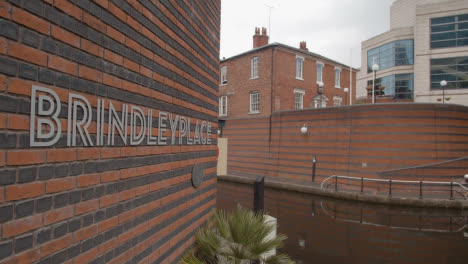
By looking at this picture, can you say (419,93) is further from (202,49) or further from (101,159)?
(101,159)

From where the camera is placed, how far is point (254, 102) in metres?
24.4

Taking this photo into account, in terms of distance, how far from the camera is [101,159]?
2.12m

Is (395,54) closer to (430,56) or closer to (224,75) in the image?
(430,56)

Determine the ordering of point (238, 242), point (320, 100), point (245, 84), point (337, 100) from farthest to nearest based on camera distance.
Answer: point (337, 100) → point (320, 100) → point (245, 84) → point (238, 242)

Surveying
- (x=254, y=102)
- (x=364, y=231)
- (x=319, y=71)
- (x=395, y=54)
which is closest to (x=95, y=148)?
(x=364, y=231)

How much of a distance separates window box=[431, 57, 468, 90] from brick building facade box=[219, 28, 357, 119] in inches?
540

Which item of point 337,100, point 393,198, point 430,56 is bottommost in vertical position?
point 393,198

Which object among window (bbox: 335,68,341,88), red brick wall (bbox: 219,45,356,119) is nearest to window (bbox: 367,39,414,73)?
window (bbox: 335,68,341,88)

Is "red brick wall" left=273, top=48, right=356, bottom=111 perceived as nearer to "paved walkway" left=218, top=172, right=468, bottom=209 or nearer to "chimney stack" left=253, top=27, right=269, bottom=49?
"chimney stack" left=253, top=27, right=269, bottom=49

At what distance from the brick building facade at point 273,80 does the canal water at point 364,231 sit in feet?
37.1

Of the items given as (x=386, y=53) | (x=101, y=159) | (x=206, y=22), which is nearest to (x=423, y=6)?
(x=386, y=53)

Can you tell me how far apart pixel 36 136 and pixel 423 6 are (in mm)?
Answer: 43000

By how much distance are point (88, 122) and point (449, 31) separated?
4163 cm

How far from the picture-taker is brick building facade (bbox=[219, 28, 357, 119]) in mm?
23047
